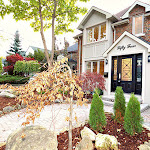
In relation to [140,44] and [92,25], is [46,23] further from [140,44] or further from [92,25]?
[140,44]

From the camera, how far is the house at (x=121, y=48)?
22.0 ft

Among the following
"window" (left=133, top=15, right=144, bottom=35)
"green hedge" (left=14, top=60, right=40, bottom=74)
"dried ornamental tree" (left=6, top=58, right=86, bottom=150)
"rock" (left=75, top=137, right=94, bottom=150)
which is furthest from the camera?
"green hedge" (left=14, top=60, right=40, bottom=74)

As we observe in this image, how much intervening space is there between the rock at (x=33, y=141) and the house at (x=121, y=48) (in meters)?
5.84

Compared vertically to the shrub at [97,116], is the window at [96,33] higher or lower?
higher

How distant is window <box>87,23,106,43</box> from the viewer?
9.35 metres

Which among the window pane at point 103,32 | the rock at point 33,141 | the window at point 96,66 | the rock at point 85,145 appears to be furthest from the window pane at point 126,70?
the rock at point 33,141

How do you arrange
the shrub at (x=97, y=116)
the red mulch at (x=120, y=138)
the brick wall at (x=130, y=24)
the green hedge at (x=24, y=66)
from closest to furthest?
the red mulch at (x=120, y=138) < the shrub at (x=97, y=116) < the brick wall at (x=130, y=24) < the green hedge at (x=24, y=66)

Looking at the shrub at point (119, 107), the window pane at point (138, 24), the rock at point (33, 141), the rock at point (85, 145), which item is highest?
the window pane at point (138, 24)

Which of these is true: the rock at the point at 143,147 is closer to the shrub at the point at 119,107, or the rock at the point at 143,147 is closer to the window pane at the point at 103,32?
the shrub at the point at 119,107

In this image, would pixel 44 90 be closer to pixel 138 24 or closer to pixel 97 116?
pixel 97 116

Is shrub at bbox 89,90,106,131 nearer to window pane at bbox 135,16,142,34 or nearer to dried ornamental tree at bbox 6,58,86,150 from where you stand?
dried ornamental tree at bbox 6,58,86,150

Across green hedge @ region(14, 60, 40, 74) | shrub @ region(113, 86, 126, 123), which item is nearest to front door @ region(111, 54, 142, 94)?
shrub @ region(113, 86, 126, 123)

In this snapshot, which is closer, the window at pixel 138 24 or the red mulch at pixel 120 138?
the red mulch at pixel 120 138

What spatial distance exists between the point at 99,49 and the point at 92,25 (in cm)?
225
